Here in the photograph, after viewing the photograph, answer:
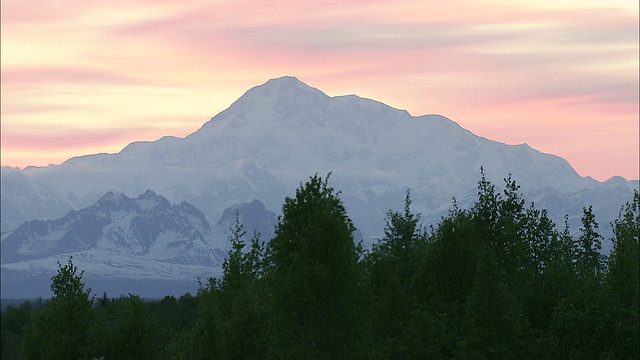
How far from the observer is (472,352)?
7181cm

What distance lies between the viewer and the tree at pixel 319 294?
229ft

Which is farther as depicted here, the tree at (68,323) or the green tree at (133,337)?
the tree at (68,323)

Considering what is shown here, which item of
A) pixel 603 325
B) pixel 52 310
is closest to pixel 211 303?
pixel 603 325

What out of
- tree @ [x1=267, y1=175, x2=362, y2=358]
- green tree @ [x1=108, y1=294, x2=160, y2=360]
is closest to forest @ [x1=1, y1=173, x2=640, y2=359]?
tree @ [x1=267, y1=175, x2=362, y2=358]

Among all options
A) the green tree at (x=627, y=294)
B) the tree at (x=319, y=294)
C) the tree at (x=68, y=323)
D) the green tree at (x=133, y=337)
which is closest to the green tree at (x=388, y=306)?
the tree at (x=319, y=294)

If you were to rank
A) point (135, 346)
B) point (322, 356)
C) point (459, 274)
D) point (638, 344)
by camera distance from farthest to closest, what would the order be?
1. point (135, 346)
2. point (459, 274)
3. point (322, 356)
4. point (638, 344)

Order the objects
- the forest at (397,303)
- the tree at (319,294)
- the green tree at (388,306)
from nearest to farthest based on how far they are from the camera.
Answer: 1. the forest at (397,303)
2. the tree at (319,294)
3. the green tree at (388,306)

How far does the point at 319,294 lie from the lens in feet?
232

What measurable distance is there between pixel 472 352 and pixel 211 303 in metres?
17.7

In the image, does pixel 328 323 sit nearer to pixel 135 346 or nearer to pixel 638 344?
pixel 638 344

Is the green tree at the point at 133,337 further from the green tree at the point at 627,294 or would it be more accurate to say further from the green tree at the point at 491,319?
the green tree at the point at 627,294

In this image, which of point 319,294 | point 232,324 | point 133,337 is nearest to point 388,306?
point 319,294

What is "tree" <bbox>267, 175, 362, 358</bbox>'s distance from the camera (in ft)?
229

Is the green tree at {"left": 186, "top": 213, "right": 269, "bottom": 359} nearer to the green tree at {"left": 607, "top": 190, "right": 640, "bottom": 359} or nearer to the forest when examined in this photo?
the forest
